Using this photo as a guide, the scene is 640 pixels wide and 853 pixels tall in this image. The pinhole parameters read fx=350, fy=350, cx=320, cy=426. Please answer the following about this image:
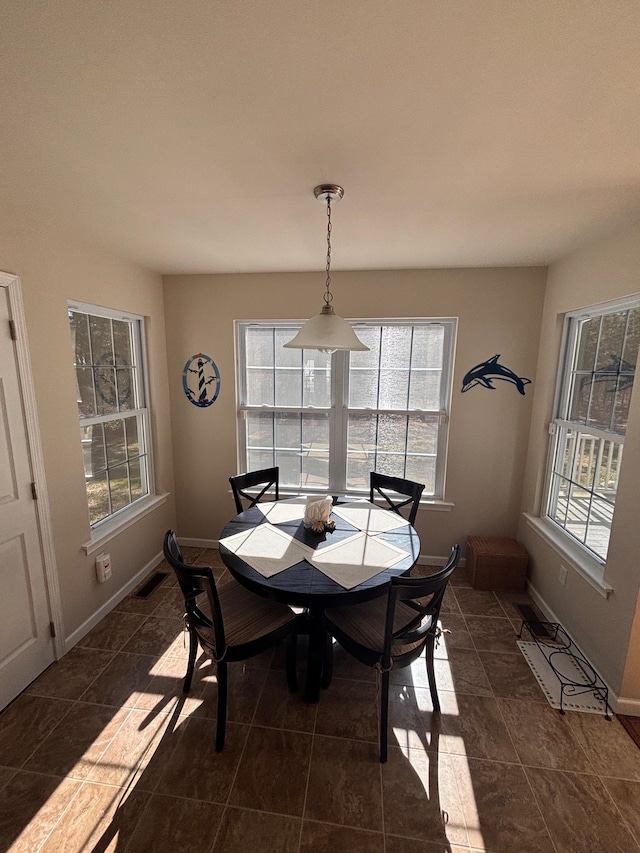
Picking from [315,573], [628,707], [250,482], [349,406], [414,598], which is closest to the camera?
[414,598]

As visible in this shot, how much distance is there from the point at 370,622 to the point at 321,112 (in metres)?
2.14

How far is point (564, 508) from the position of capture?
2582 millimetres

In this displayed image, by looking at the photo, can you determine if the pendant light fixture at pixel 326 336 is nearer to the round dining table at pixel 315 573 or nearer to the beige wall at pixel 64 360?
the round dining table at pixel 315 573

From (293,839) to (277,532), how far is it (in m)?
1.23

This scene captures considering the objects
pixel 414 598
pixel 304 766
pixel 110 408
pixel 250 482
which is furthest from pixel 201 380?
pixel 304 766

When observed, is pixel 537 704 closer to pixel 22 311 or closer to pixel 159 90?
pixel 159 90

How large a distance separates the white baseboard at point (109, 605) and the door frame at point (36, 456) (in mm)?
74

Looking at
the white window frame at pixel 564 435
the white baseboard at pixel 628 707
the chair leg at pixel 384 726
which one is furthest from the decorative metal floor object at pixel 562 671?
the chair leg at pixel 384 726

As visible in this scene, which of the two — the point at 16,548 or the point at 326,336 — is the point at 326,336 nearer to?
the point at 326,336

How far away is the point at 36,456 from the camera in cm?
196

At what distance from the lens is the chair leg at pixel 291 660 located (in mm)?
1914

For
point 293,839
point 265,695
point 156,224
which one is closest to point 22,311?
point 156,224

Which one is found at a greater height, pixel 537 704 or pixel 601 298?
pixel 601 298

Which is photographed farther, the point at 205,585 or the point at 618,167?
the point at 205,585
